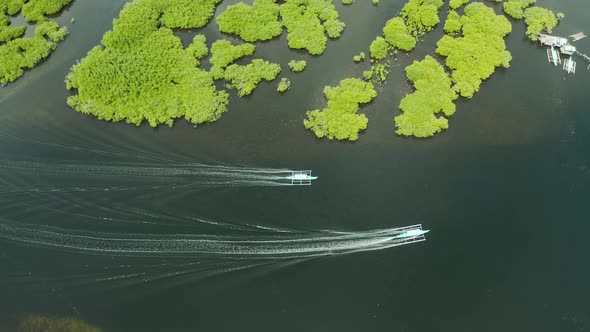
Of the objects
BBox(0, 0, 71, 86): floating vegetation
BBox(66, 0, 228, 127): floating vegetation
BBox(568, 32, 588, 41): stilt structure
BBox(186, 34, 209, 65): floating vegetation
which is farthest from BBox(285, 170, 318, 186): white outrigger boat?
BBox(568, 32, 588, 41): stilt structure

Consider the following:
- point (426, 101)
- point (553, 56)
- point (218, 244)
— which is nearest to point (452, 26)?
point (553, 56)

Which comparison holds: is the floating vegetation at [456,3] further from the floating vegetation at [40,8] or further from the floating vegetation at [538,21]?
the floating vegetation at [40,8]

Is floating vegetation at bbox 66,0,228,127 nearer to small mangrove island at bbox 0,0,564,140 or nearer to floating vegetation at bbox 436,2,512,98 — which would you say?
small mangrove island at bbox 0,0,564,140

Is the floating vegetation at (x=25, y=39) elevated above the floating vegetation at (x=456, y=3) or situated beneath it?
situated beneath

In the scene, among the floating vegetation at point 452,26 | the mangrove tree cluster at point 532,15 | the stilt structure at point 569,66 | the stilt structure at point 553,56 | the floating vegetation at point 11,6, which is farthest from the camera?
the floating vegetation at point 11,6

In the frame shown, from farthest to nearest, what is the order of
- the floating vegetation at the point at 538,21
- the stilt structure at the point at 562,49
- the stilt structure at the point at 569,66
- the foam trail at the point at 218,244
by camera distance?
1. the floating vegetation at the point at 538,21
2. the stilt structure at the point at 562,49
3. the stilt structure at the point at 569,66
4. the foam trail at the point at 218,244

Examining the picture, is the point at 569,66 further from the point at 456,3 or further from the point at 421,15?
the point at 421,15

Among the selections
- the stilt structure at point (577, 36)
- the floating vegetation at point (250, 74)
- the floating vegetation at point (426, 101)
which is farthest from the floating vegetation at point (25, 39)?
the stilt structure at point (577, 36)
